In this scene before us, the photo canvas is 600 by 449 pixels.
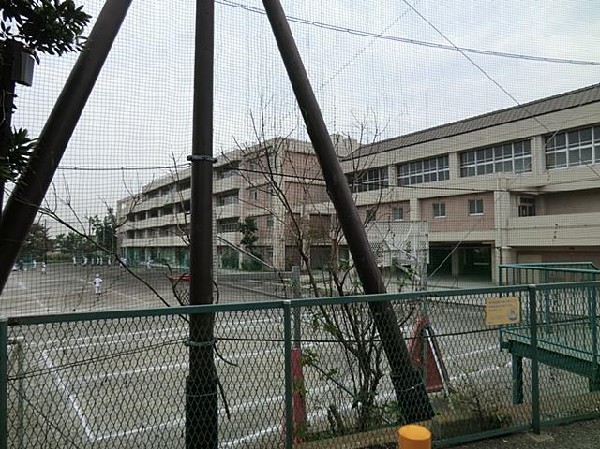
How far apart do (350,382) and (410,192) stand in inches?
735

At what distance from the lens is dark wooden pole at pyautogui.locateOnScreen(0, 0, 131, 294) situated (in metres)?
2.73

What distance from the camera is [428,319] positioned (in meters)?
3.38

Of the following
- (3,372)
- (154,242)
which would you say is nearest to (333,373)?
(3,372)

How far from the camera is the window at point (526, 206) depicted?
863 inches

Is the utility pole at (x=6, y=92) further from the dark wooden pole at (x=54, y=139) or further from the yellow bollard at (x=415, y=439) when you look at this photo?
the yellow bollard at (x=415, y=439)

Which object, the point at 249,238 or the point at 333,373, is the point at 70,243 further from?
the point at 249,238

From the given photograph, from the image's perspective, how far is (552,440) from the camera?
10.3 ft

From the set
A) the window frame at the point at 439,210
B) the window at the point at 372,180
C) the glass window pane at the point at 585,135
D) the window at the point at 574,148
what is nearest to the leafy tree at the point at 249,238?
the window at the point at 372,180

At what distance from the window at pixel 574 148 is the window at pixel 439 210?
561cm

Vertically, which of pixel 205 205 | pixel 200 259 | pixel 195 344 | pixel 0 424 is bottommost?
pixel 0 424

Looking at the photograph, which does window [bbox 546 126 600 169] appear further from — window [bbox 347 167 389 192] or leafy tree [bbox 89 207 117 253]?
leafy tree [bbox 89 207 117 253]

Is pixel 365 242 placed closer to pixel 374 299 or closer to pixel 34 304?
pixel 374 299

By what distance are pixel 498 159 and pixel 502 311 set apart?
21650 mm

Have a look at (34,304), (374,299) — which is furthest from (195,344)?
(34,304)
